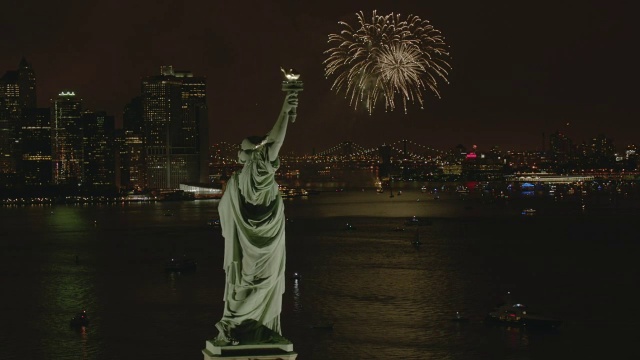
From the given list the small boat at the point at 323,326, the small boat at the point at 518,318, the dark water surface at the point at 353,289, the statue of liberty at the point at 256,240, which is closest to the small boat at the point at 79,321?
the dark water surface at the point at 353,289

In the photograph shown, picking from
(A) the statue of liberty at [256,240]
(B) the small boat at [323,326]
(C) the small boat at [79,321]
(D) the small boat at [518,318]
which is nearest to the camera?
(A) the statue of liberty at [256,240]

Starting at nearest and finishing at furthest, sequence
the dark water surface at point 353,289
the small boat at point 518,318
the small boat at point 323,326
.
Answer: the dark water surface at point 353,289
the small boat at point 323,326
the small boat at point 518,318

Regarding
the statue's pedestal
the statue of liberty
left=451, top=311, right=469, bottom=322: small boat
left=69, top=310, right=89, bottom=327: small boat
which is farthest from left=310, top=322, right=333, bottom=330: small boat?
the statue's pedestal

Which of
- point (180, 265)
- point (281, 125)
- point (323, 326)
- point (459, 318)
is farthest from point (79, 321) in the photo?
point (281, 125)

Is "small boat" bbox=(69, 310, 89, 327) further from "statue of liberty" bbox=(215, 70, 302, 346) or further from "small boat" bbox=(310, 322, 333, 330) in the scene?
"statue of liberty" bbox=(215, 70, 302, 346)

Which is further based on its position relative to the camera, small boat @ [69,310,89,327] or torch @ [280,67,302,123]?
small boat @ [69,310,89,327]

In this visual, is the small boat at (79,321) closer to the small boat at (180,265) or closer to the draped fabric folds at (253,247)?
the small boat at (180,265)

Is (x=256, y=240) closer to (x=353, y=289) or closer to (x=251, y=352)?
(x=251, y=352)
